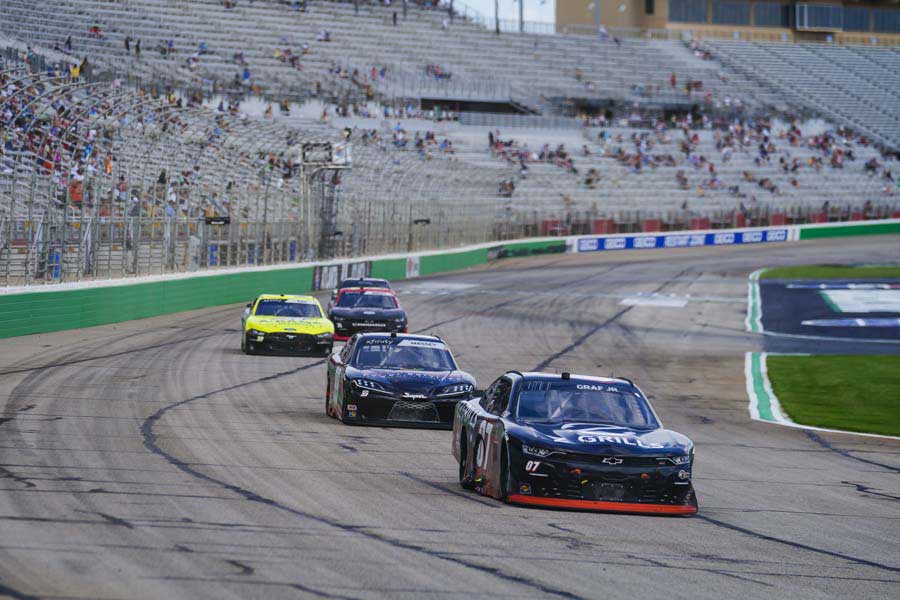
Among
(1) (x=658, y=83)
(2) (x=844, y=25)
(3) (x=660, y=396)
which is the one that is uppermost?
(2) (x=844, y=25)

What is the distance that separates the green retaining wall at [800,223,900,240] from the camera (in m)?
76.8

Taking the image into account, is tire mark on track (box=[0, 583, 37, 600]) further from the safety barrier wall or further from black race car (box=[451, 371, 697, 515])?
the safety barrier wall

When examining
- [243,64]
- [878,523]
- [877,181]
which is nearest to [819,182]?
[877,181]

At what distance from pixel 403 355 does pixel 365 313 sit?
12387 millimetres

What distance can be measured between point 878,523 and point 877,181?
74353 mm

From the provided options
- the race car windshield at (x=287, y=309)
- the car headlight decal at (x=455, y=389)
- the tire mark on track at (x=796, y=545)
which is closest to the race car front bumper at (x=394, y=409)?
the car headlight decal at (x=455, y=389)

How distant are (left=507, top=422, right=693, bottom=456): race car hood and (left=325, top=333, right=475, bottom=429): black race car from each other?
5.12 m

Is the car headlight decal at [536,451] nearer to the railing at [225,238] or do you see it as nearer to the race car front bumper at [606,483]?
the race car front bumper at [606,483]

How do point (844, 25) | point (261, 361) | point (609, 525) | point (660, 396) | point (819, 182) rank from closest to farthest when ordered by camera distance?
point (609, 525) → point (660, 396) → point (261, 361) → point (819, 182) → point (844, 25)

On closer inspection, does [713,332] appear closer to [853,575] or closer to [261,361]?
[261,361]

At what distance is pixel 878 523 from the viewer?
424 inches

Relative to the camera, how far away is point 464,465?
11.9 meters

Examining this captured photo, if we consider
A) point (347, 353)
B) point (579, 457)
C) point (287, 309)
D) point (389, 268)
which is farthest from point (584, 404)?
point (389, 268)

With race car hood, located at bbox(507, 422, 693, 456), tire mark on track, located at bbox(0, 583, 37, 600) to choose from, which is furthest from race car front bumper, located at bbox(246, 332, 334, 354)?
tire mark on track, located at bbox(0, 583, 37, 600)
